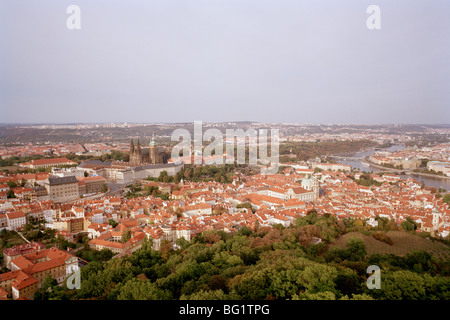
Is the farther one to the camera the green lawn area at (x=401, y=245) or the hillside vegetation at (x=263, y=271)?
the green lawn area at (x=401, y=245)

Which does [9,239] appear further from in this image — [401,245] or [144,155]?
[144,155]

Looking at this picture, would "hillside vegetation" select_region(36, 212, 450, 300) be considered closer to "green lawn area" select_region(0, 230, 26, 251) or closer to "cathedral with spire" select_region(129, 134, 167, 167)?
"green lawn area" select_region(0, 230, 26, 251)

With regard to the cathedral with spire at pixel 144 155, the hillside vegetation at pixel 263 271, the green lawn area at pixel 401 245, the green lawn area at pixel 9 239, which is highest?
the cathedral with spire at pixel 144 155

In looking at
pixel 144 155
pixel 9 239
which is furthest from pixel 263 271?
pixel 144 155

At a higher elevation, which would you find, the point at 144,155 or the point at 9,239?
the point at 144,155

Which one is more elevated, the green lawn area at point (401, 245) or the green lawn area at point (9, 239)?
the green lawn area at point (401, 245)

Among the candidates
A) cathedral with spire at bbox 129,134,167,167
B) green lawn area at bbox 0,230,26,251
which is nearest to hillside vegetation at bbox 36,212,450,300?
green lawn area at bbox 0,230,26,251

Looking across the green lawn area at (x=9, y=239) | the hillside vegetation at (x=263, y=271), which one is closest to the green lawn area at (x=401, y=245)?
the hillside vegetation at (x=263, y=271)

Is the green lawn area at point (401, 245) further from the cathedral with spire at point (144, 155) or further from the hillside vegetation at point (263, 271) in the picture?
the cathedral with spire at point (144, 155)

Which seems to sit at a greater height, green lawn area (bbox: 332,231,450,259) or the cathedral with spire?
the cathedral with spire
